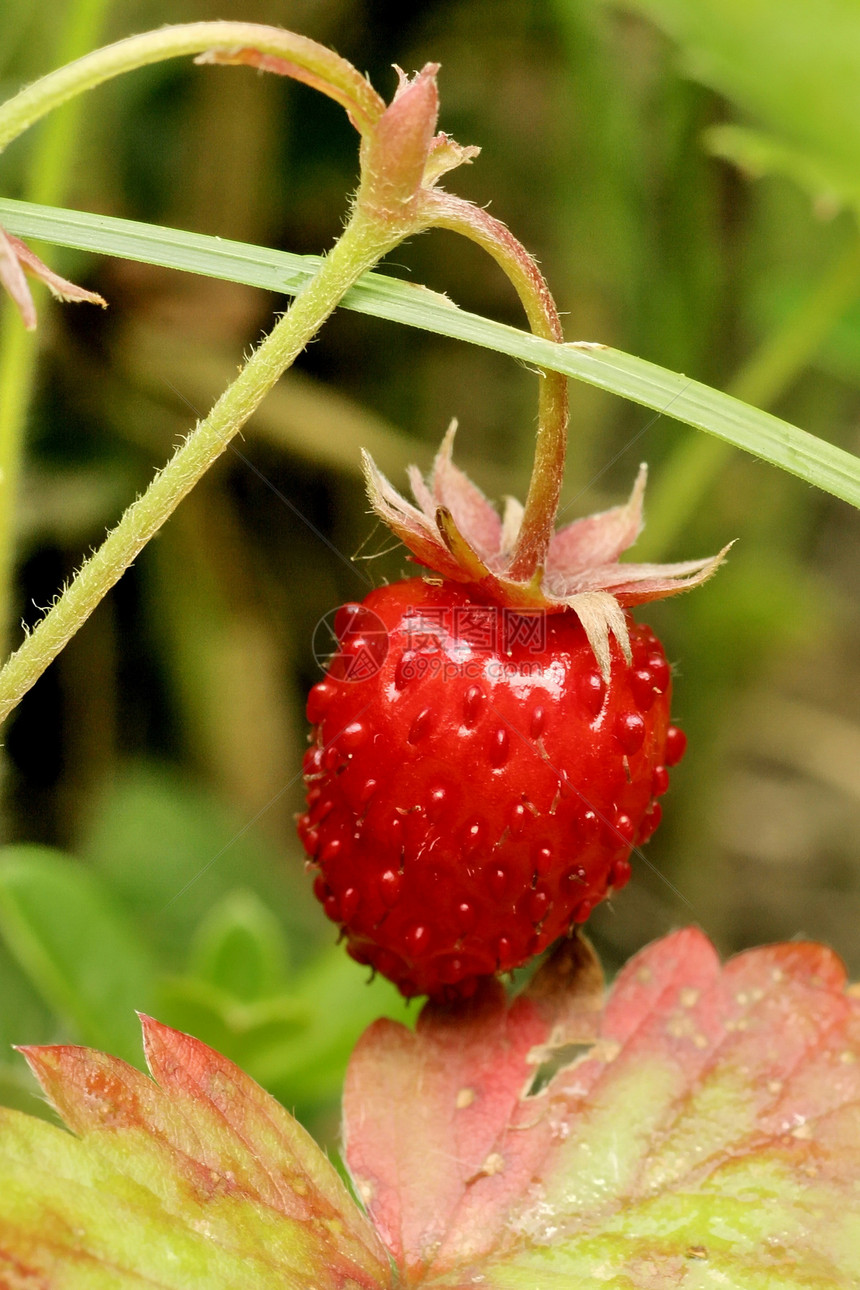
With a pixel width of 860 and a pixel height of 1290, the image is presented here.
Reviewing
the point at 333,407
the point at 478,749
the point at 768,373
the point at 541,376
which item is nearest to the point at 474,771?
the point at 478,749

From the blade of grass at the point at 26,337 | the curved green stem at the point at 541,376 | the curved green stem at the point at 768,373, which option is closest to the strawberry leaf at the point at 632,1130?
the curved green stem at the point at 541,376

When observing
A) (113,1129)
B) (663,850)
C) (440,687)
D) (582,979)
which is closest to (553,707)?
(440,687)

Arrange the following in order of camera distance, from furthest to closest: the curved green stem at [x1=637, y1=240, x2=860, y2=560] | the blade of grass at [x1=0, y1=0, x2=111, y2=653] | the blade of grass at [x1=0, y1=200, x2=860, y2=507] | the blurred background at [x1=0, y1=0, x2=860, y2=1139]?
the blurred background at [x1=0, y1=0, x2=860, y2=1139]
the curved green stem at [x1=637, y1=240, x2=860, y2=560]
the blade of grass at [x1=0, y1=0, x2=111, y2=653]
the blade of grass at [x1=0, y1=200, x2=860, y2=507]

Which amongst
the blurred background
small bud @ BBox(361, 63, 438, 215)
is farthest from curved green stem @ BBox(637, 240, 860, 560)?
small bud @ BBox(361, 63, 438, 215)

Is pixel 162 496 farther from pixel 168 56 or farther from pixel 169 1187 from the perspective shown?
pixel 169 1187

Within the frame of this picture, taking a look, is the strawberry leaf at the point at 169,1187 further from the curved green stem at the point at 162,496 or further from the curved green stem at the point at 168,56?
the curved green stem at the point at 168,56

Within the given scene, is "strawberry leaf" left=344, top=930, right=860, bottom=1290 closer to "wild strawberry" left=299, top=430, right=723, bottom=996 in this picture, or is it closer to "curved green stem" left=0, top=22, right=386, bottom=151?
"wild strawberry" left=299, top=430, right=723, bottom=996
